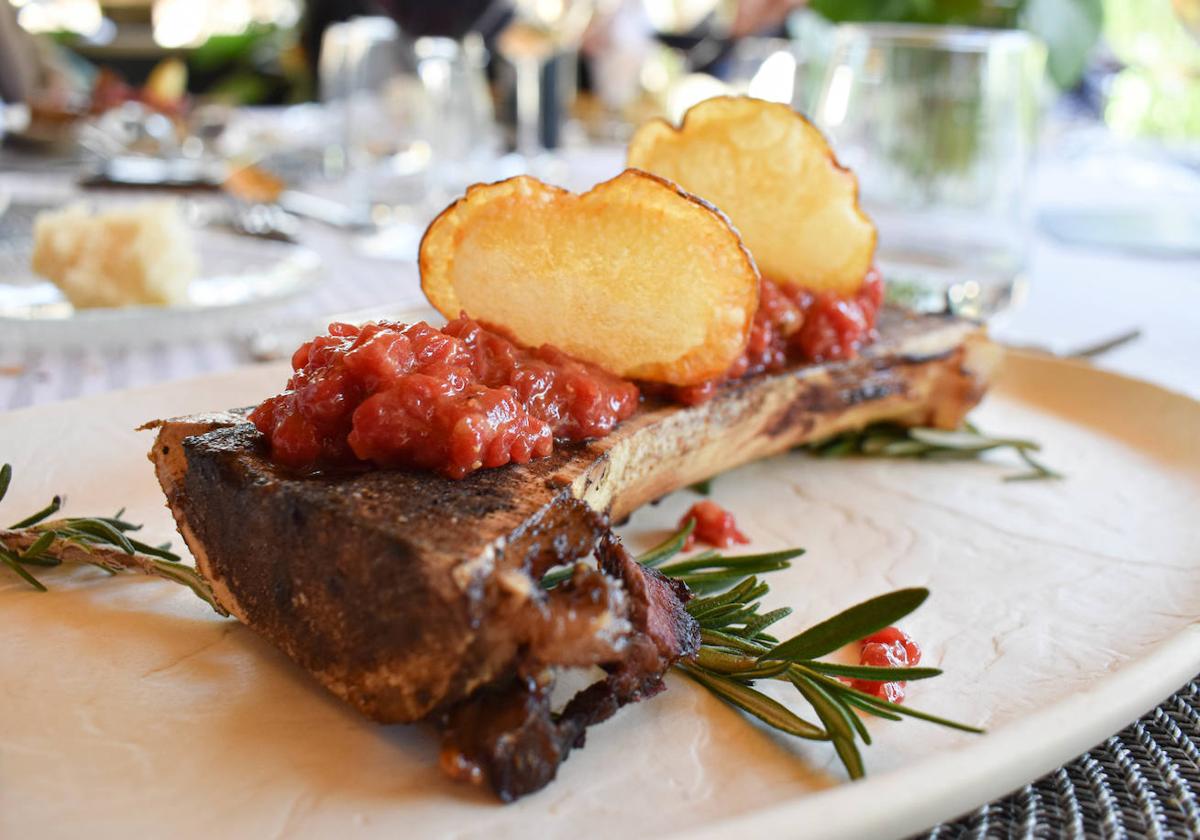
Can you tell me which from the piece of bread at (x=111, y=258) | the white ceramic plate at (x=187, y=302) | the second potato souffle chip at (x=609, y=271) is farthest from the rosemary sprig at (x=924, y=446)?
the piece of bread at (x=111, y=258)

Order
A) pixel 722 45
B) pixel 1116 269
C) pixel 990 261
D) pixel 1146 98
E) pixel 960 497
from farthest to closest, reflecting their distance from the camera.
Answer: pixel 1146 98
pixel 722 45
pixel 1116 269
pixel 990 261
pixel 960 497

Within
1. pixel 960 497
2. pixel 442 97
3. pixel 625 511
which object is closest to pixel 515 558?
pixel 625 511

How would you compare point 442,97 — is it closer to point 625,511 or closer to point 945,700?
point 625,511

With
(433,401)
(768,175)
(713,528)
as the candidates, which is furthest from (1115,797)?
(768,175)

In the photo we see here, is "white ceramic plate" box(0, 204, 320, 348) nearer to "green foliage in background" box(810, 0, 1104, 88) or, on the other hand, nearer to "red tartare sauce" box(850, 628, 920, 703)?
"red tartare sauce" box(850, 628, 920, 703)

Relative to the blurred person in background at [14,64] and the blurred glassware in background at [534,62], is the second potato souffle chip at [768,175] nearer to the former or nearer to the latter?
the blurred glassware in background at [534,62]

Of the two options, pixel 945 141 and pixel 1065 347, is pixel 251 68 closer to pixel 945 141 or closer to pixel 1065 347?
pixel 945 141
